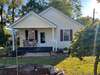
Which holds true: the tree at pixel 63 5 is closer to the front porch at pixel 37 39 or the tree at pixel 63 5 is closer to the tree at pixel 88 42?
the front porch at pixel 37 39

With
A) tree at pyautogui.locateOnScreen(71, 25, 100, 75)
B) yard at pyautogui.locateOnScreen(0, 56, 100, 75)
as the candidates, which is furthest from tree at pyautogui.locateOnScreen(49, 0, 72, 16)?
tree at pyautogui.locateOnScreen(71, 25, 100, 75)

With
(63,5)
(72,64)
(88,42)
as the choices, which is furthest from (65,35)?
(63,5)

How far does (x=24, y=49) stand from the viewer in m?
29.0

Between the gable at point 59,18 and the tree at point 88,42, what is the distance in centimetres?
1943

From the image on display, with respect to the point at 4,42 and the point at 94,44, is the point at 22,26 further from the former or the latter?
the point at 94,44

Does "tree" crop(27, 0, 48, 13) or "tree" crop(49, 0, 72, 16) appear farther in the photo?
"tree" crop(49, 0, 72, 16)

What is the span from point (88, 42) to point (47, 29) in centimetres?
2045

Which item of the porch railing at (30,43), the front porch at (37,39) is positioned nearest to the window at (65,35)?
the front porch at (37,39)

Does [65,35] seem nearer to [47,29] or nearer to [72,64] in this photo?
[47,29]

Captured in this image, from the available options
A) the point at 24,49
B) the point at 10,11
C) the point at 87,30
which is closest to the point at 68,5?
the point at 10,11

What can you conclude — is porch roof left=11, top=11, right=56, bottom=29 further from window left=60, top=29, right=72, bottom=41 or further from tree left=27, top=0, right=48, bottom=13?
tree left=27, top=0, right=48, bottom=13

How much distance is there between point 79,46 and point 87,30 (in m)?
0.69

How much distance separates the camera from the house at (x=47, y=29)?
28962 mm

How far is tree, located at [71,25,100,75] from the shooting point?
10000mm
